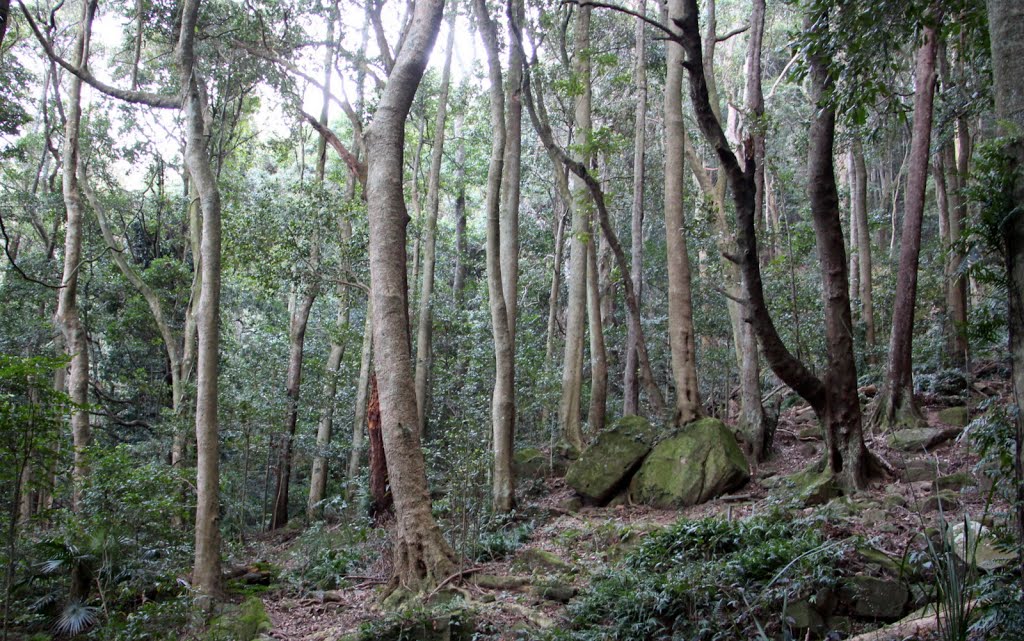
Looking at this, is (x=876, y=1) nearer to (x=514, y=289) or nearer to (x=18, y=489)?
(x=514, y=289)

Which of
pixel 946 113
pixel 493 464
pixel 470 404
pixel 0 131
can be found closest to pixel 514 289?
pixel 493 464

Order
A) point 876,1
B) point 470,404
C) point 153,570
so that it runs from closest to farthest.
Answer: point 876,1 → point 153,570 → point 470,404

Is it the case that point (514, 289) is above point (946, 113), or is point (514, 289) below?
below

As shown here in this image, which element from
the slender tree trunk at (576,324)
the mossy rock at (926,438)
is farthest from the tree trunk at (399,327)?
the mossy rock at (926,438)

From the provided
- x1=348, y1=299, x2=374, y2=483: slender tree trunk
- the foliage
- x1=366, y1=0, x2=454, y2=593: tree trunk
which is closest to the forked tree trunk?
the foliage

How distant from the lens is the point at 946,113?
11047mm

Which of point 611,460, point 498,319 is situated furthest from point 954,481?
point 498,319

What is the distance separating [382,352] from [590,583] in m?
3.00

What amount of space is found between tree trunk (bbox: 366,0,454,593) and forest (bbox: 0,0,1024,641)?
0.03m

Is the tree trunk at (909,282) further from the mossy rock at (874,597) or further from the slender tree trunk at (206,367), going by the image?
the slender tree trunk at (206,367)

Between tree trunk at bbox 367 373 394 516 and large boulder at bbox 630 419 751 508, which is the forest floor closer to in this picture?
large boulder at bbox 630 419 751 508

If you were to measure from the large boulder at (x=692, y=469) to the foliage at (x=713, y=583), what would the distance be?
343cm

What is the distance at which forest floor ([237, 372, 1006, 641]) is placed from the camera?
6.13 m

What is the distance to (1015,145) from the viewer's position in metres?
3.58
